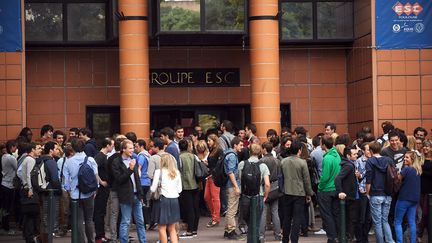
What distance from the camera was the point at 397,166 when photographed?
19.9m

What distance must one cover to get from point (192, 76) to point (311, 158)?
31.4 feet


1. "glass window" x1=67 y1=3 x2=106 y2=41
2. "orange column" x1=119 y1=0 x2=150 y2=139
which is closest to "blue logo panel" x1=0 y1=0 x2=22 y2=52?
"glass window" x1=67 y1=3 x2=106 y2=41

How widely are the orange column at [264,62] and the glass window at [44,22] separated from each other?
212 inches

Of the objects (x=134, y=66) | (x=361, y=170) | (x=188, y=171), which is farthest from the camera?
(x=134, y=66)

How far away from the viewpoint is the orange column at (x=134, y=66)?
28.0 meters

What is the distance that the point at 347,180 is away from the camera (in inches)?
746

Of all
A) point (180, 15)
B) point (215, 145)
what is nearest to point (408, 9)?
point (180, 15)

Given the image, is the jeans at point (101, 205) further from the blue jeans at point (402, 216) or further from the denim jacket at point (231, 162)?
the blue jeans at point (402, 216)

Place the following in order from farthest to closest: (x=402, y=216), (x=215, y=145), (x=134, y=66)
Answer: (x=134, y=66) < (x=215, y=145) < (x=402, y=216)

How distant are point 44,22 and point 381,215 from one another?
13.8m

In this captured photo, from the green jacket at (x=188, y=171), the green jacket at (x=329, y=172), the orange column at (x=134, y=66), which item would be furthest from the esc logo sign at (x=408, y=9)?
the green jacket at (x=329, y=172)

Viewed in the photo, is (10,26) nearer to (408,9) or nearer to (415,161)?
(408,9)

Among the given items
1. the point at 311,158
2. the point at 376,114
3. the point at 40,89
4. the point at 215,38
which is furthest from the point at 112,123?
the point at 311,158

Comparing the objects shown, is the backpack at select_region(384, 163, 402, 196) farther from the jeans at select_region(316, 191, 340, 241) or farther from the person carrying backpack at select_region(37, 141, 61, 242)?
the person carrying backpack at select_region(37, 141, 61, 242)
